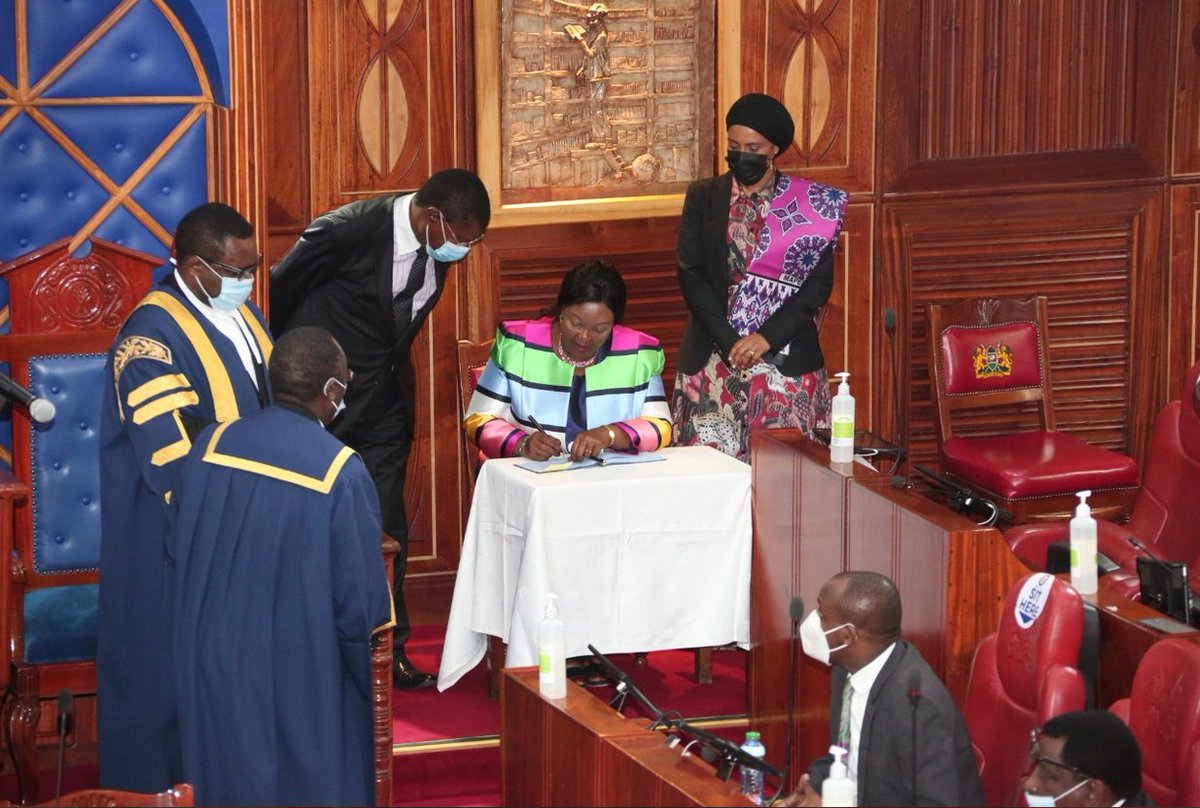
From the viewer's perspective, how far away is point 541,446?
530 cm

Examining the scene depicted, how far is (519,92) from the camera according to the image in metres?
6.62

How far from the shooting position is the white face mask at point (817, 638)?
3.72 m

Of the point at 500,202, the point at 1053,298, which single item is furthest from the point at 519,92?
the point at 1053,298

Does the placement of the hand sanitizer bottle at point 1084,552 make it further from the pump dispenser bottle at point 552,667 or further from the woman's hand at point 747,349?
the woman's hand at point 747,349

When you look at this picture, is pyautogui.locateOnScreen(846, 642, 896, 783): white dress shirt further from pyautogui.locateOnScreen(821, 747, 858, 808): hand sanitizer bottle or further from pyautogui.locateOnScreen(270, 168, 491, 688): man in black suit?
pyautogui.locateOnScreen(270, 168, 491, 688): man in black suit

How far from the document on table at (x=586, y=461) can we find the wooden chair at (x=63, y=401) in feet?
4.21

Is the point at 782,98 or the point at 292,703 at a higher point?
the point at 782,98

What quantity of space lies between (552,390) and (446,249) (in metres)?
0.57

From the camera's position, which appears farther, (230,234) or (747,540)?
(747,540)

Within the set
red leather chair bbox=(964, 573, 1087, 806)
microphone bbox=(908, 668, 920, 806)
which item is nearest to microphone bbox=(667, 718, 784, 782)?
microphone bbox=(908, 668, 920, 806)

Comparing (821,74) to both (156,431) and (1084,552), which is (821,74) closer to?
(1084,552)

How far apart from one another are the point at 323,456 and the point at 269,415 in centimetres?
15

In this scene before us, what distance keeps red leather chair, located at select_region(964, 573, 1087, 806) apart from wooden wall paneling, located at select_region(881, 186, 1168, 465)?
10.8 feet

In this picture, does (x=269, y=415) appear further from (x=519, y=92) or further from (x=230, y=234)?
(x=519, y=92)
